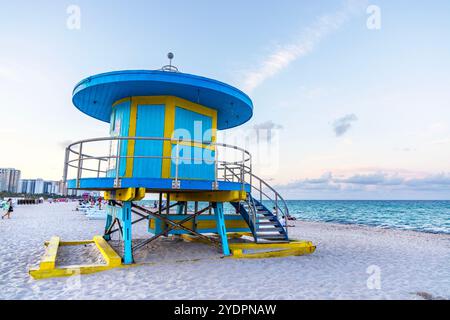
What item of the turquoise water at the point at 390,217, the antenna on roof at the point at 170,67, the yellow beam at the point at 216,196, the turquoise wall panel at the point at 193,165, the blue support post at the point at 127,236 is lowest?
the turquoise water at the point at 390,217

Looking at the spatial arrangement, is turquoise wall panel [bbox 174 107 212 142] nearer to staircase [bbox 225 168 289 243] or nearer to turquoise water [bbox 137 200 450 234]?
staircase [bbox 225 168 289 243]

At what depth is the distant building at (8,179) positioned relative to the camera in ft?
566

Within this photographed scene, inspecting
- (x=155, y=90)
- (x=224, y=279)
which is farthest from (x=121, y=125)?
(x=224, y=279)

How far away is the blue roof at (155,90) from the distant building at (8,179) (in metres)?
207

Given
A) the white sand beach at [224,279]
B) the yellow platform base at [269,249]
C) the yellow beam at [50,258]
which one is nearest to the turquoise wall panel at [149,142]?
the white sand beach at [224,279]

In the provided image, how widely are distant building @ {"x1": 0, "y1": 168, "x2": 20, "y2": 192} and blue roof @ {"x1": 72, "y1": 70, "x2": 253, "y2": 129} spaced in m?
207

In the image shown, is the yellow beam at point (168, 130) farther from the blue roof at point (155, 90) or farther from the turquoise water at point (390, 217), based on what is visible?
the turquoise water at point (390, 217)

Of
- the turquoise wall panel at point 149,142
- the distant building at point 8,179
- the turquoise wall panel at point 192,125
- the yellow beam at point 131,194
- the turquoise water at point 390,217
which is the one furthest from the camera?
the distant building at point 8,179

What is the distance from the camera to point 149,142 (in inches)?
338

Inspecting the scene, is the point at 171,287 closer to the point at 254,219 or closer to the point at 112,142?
the point at 254,219

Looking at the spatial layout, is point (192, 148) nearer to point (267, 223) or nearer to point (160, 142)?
point (160, 142)

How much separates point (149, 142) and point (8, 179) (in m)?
211

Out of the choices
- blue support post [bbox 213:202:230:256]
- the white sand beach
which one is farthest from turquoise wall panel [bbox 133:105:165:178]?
the white sand beach

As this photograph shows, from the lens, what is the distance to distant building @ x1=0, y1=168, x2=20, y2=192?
172m
